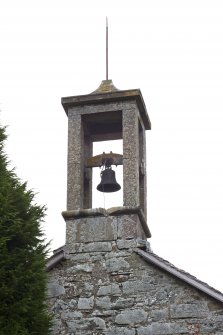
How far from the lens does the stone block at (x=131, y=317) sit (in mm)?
11188

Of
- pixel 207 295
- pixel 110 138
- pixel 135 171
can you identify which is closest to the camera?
pixel 207 295

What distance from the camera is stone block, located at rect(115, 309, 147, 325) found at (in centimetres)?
1119

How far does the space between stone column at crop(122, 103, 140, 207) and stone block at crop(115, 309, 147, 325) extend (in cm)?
154

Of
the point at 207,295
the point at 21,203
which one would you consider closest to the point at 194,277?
the point at 207,295

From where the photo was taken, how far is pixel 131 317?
11.2 meters

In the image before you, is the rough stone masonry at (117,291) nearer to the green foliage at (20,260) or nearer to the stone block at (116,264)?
the stone block at (116,264)

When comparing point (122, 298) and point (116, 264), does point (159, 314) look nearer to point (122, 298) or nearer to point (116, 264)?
point (122, 298)

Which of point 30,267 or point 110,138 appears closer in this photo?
point 30,267

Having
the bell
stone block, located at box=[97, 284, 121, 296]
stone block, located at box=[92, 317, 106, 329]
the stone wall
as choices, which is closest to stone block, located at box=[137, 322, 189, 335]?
the stone wall

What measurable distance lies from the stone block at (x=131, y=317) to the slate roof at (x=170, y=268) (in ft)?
2.18

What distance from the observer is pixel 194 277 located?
36.7ft

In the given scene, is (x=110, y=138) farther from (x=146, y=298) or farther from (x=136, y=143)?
(x=146, y=298)

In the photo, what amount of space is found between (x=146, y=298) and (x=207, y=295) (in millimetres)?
831

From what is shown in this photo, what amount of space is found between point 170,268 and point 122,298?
77 centimetres
